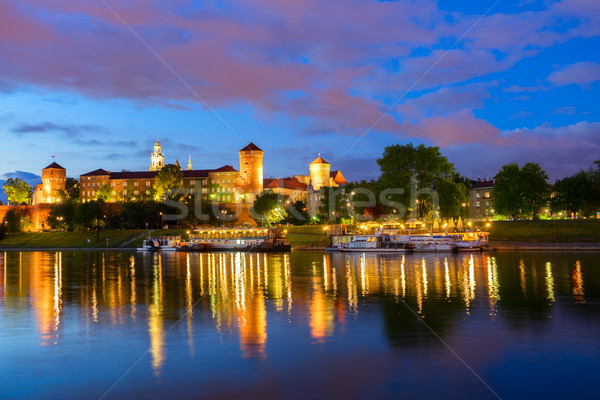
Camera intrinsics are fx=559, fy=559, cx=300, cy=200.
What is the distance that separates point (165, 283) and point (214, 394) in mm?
23710

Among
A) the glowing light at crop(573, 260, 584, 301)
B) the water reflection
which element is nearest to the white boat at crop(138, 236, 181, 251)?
the water reflection

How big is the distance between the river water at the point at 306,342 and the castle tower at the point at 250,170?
523ft

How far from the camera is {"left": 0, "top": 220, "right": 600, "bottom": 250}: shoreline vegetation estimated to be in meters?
72.4

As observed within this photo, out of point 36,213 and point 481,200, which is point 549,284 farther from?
point 36,213

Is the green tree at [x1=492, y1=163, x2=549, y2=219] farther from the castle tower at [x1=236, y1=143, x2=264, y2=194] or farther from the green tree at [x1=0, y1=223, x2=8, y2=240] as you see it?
the green tree at [x1=0, y1=223, x2=8, y2=240]

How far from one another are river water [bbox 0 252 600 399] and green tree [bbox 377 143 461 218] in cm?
5045

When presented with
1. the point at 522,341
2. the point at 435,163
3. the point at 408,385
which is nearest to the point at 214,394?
the point at 408,385

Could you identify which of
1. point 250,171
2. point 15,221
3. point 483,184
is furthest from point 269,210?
point 15,221

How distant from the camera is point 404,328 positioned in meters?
17.7

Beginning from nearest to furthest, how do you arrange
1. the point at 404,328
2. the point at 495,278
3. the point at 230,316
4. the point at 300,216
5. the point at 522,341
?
the point at 522,341
the point at 404,328
the point at 230,316
the point at 495,278
the point at 300,216

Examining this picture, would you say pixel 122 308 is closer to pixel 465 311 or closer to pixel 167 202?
pixel 465 311

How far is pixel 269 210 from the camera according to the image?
136625 millimetres

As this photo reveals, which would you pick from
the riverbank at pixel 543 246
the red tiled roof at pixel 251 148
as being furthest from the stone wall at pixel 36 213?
the riverbank at pixel 543 246

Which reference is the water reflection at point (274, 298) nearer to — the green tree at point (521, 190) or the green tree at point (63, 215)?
the green tree at point (521, 190)
